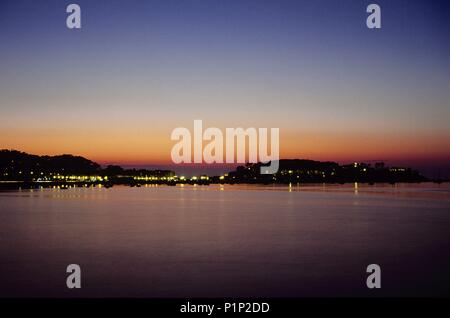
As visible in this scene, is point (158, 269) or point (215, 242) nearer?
point (158, 269)

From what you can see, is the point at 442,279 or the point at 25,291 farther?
the point at 442,279

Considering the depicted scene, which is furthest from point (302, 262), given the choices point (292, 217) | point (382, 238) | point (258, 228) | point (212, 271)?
point (292, 217)

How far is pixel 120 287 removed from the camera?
14.2 metres

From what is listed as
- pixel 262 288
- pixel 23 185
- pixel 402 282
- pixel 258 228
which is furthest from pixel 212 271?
pixel 23 185

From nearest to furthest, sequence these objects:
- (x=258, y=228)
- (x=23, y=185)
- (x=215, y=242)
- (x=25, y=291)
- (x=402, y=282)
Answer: (x=25, y=291)
(x=402, y=282)
(x=215, y=242)
(x=258, y=228)
(x=23, y=185)

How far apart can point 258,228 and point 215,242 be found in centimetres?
726

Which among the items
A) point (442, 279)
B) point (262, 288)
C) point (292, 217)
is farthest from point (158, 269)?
point (292, 217)
